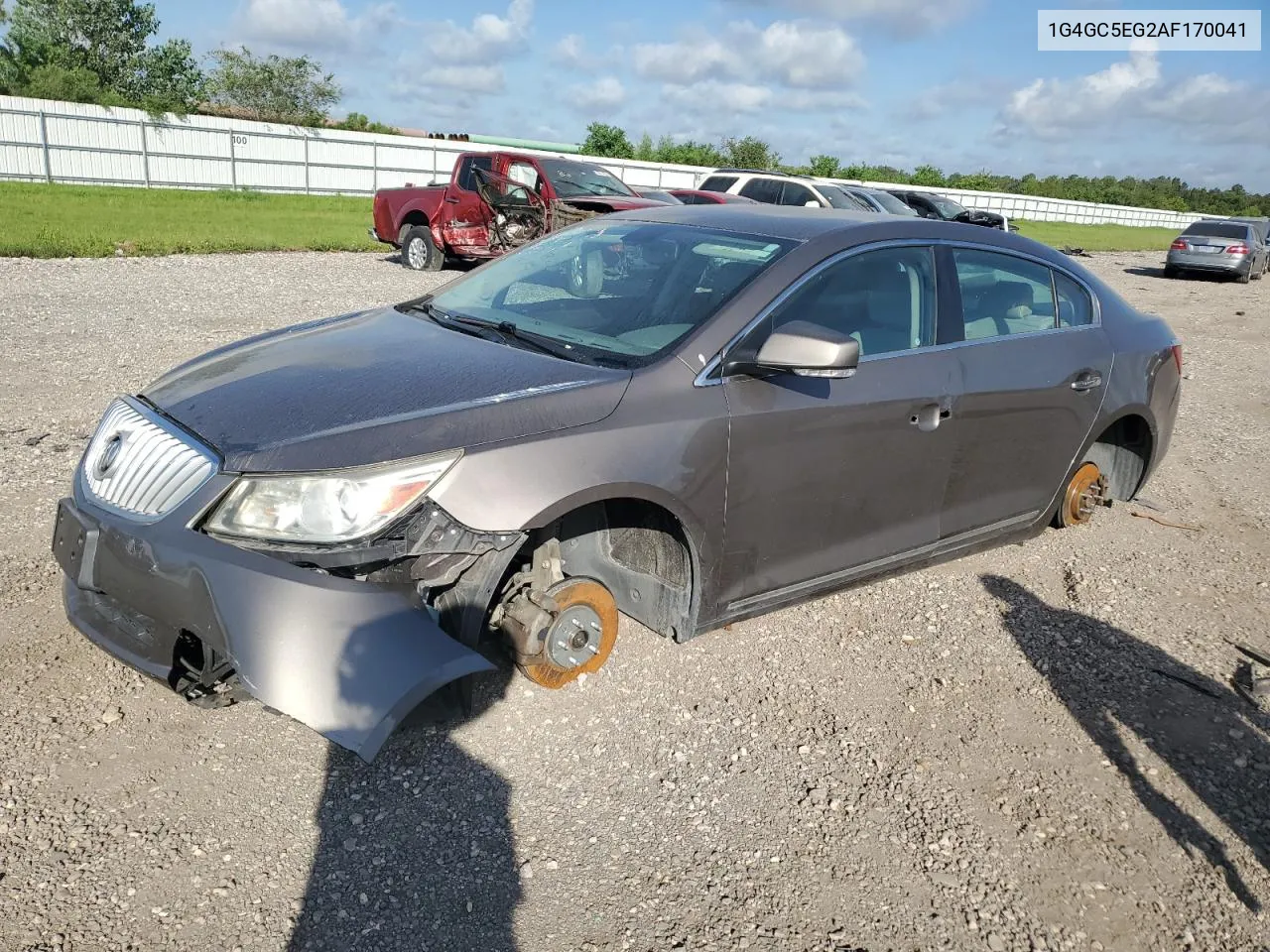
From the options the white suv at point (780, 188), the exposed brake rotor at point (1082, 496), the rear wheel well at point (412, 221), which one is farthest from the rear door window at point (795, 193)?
the exposed brake rotor at point (1082, 496)

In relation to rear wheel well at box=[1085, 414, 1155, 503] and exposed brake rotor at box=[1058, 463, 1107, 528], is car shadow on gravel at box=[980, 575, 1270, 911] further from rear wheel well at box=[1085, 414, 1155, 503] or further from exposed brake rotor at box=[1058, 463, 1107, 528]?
rear wheel well at box=[1085, 414, 1155, 503]

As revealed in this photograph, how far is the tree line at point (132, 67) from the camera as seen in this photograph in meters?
46.0

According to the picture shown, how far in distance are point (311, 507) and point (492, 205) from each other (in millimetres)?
12746

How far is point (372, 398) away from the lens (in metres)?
3.03

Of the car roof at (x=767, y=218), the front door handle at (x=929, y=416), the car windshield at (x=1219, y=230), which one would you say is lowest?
the front door handle at (x=929, y=416)

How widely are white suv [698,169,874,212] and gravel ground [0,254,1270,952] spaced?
14.7 metres

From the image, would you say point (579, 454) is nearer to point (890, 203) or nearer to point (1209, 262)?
point (890, 203)

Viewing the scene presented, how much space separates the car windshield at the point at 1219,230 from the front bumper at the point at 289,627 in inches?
1085

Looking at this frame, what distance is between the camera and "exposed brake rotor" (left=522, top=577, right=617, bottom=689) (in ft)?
10.6

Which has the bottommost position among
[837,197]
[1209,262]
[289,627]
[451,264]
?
[289,627]

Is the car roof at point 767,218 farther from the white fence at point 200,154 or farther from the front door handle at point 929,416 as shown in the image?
the white fence at point 200,154

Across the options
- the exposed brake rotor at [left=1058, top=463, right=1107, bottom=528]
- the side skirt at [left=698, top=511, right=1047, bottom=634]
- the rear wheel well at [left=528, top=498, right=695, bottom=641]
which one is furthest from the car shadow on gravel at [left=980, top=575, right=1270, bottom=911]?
the rear wheel well at [left=528, top=498, right=695, bottom=641]

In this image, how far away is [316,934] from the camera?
2.35m

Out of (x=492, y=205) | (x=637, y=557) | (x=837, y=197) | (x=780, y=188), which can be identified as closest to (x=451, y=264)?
(x=492, y=205)
